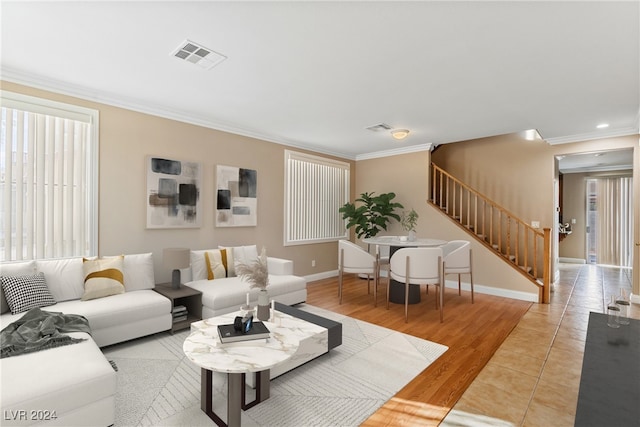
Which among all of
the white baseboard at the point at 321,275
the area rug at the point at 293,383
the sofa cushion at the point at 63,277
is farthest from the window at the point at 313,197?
the sofa cushion at the point at 63,277

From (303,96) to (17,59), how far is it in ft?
8.84

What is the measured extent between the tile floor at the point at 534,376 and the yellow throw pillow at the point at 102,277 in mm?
3264

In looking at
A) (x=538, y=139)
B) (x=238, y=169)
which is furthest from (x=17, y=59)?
(x=538, y=139)

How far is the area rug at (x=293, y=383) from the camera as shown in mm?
2053

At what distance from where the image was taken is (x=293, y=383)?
8.09 ft

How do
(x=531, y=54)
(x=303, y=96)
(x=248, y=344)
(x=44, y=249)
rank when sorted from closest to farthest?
(x=248, y=344) → (x=531, y=54) → (x=44, y=249) → (x=303, y=96)

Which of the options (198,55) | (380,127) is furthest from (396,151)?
(198,55)

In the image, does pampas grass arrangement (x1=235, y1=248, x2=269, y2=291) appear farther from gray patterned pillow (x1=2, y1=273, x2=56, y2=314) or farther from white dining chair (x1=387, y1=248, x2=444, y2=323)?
white dining chair (x1=387, y1=248, x2=444, y2=323)

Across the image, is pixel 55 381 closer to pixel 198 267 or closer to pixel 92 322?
pixel 92 322

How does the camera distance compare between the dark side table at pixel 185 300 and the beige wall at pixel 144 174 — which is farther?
the beige wall at pixel 144 174

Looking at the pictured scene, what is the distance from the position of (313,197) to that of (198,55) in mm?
3881

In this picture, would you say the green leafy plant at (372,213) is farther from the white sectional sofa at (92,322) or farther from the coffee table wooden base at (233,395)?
the coffee table wooden base at (233,395)

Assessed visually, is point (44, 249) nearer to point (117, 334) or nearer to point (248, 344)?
point (117, 334)

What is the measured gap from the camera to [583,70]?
288cm
